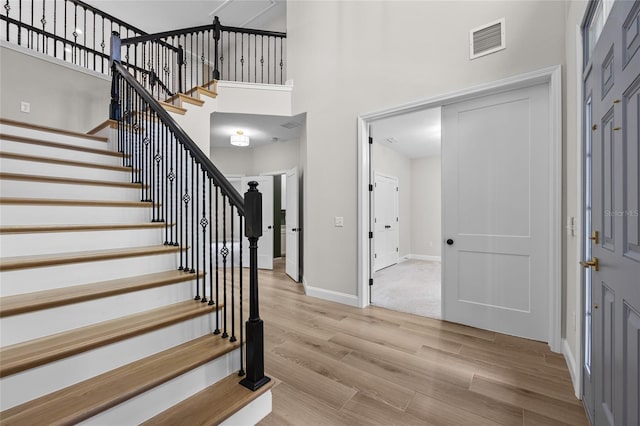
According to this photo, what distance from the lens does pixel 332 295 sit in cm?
378

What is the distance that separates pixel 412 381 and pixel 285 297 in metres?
2.32

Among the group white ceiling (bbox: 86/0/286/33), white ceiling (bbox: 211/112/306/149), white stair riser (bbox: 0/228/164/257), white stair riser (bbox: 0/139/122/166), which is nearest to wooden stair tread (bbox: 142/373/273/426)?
white stair riser (bbox: 0/228/164/257)

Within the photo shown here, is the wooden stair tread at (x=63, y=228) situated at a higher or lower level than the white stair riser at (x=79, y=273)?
higher

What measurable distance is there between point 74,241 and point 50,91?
391cm

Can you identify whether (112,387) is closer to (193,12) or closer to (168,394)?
(168,394)

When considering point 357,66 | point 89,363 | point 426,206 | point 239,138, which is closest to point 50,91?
point 239,138

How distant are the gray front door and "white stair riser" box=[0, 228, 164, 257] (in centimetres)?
290

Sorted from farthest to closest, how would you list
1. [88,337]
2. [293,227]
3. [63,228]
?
[293,227] → [63,228] → [88,337]

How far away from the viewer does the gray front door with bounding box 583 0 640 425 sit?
1012 millimetres

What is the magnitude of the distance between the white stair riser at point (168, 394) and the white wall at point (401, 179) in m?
5.09

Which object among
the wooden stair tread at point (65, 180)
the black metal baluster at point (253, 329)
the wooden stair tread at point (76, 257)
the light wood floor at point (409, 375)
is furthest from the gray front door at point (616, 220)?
the wooden stair tread at point (65, 180)

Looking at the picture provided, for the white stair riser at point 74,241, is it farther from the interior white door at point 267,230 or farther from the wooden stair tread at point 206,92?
the interior white door at point 267,230

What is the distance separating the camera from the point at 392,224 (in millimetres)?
6594

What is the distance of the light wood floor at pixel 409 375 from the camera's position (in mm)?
1656
